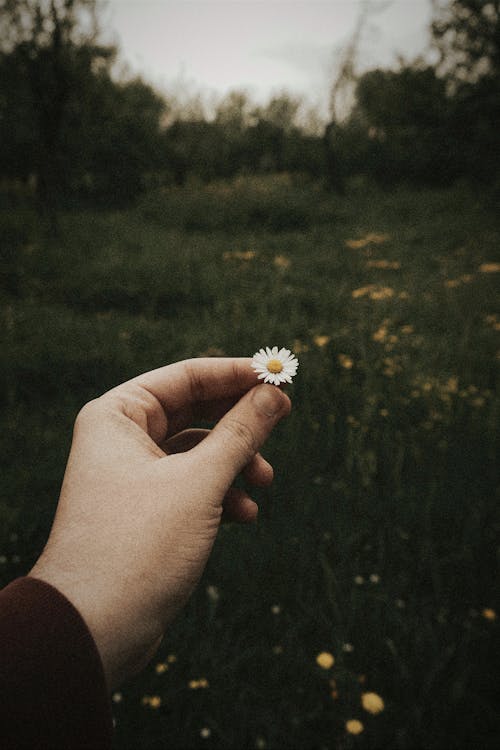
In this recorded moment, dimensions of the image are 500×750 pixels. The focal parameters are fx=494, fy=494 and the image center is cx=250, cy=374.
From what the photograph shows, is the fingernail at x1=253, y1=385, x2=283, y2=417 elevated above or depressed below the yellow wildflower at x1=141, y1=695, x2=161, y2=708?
above

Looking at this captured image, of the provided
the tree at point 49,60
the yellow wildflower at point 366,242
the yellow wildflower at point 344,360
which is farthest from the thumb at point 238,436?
the tree at point 49,60

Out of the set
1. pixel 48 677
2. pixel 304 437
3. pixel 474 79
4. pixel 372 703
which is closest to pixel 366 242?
pixel 304 437

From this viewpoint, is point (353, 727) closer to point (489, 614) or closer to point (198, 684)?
point (198, 684)

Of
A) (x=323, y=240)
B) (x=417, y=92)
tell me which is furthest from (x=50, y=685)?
(x=417, y=92)

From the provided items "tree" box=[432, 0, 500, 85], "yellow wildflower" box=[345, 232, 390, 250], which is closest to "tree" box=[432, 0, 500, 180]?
"tree" box=[432, 0, 500, 85]

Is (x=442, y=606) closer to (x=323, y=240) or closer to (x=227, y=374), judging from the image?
(x=227, y=374)

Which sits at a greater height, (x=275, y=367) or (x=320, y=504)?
(x=275, y=367)

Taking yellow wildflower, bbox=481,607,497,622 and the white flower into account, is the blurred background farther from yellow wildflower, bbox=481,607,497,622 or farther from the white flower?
the white flower
